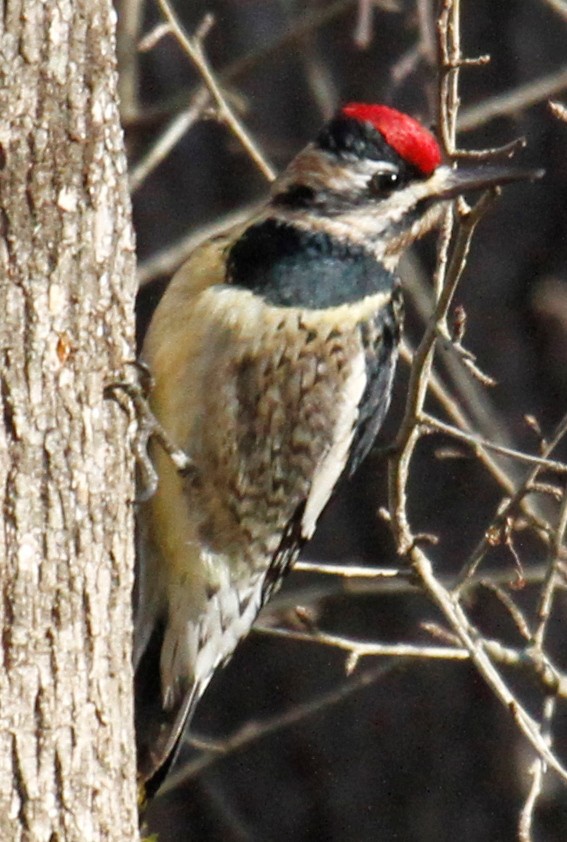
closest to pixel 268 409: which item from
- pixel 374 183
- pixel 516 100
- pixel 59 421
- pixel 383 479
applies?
pixel 374 183

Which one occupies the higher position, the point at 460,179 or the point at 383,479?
the point at 460,179

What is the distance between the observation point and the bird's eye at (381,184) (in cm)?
365

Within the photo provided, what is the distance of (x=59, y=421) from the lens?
2797 mm

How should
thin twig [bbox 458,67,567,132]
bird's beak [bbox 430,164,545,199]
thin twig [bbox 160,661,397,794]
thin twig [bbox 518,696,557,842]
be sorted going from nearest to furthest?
thin twig [bbox 518,696,557,842]
bird's beak [bbox 430,164,545,199]
thin twig [bbox 160,661,397,794]
thin twig [bbox 458,67,567,132]

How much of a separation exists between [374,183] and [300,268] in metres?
0.29

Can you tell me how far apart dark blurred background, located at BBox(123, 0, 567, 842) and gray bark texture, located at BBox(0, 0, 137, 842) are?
1.76 metres

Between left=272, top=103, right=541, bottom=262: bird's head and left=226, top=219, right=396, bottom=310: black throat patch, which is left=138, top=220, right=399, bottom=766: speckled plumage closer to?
left=226, top=219, right=396, bottom=310: black throat patch

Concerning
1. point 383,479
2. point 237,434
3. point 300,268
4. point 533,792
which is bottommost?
point 533,792

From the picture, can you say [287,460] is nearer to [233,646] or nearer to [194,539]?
[194,539]

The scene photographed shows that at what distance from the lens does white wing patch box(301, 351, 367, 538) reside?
3.60 metres

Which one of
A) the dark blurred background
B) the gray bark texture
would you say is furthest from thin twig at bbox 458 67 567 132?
the gray bark texture

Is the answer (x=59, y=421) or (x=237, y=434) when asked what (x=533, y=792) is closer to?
(x=237, y=434)

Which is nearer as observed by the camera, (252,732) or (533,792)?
(533,792)

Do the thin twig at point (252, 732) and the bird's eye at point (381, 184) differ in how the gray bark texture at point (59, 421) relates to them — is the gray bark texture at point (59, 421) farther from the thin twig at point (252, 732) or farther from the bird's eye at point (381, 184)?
the thin twig at point (252, 732)
